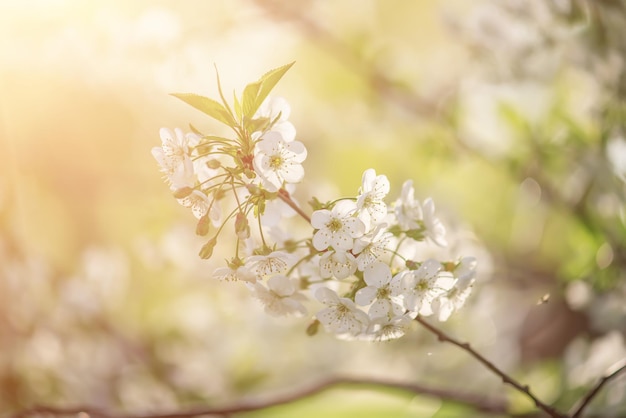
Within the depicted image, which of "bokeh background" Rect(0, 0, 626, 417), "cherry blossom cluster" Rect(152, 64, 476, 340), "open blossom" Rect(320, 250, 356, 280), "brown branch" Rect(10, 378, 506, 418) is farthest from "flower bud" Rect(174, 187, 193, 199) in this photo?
"bokeh background" Rect(0, 0, 626, 417)

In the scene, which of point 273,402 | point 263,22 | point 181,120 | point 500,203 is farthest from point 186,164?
point 181,120

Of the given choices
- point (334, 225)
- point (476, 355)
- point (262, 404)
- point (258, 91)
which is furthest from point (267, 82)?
point (262, 404)

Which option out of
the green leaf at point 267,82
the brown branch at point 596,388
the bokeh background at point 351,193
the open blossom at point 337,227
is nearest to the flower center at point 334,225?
the open blossom at point 337,227

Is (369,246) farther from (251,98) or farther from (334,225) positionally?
(251,98)

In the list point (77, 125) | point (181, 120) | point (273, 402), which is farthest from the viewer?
point (77, 125)

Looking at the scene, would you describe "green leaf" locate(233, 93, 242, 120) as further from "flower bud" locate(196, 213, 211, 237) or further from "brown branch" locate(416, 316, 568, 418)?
"brown branch" locate(416, 316, 568, 418)

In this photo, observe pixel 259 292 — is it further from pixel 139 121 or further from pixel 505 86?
pixel 139 121

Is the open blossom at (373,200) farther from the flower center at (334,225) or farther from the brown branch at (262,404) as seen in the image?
the brown branch at (262,404)
